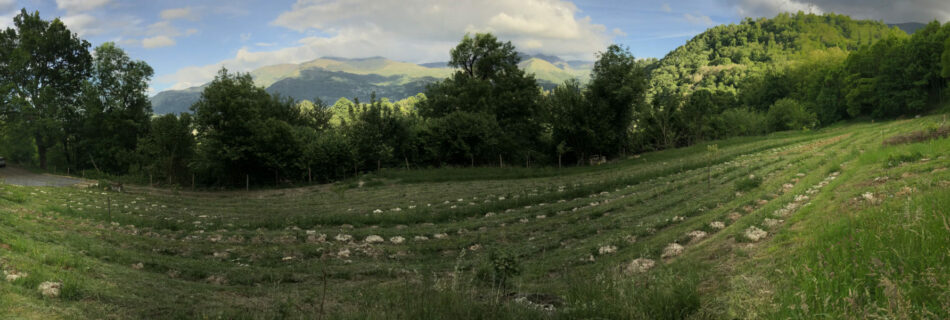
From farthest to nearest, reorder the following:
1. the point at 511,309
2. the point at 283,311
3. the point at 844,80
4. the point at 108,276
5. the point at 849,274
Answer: the point at 844,80 → the point at 108,276 → the point at 283,311 → the point at 511,309 → the point at 849,274

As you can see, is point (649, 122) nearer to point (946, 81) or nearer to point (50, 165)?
point (946, 81)

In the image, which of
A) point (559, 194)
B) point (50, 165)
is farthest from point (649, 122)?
point (50, 165)

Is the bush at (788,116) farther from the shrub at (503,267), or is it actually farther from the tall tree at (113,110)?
the tall tree at (113,110)

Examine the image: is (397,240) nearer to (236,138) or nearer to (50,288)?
(50,288)

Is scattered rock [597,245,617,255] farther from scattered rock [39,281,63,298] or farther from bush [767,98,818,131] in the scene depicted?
bush [767,98,818,131]

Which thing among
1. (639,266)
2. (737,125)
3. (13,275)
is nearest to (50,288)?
(13,275)

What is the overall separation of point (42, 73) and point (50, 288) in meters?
86.9

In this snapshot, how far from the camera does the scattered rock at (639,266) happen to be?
30.5ft

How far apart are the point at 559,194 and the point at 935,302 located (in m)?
22.2

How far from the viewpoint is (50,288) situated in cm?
718

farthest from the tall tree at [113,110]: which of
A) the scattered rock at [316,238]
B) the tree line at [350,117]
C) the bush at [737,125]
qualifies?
the bush at [737,125]

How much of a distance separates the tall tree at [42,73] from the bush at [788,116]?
142 metres

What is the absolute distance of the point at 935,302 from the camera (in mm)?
4051

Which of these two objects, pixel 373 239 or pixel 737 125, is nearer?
pixel 373 239
